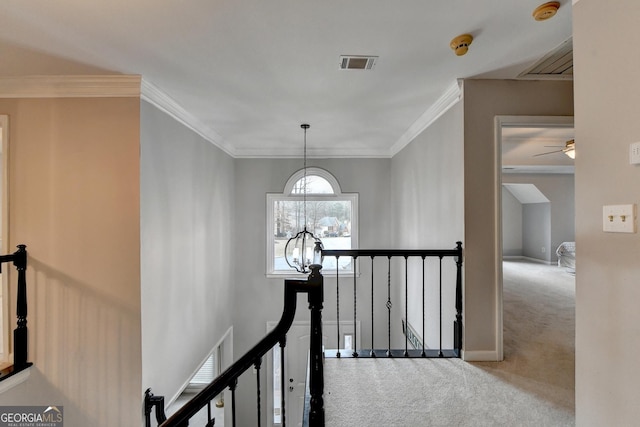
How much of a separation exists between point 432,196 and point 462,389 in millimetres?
1880

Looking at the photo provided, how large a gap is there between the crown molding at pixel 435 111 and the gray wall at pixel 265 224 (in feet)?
3.61

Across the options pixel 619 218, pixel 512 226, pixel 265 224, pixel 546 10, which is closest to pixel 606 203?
pixel 619 218

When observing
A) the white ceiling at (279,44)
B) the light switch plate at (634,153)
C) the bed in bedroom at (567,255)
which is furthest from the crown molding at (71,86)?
the bed in bedroom at (567,255)

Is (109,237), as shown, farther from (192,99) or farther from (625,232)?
(625,232)

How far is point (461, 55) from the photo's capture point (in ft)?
5.97

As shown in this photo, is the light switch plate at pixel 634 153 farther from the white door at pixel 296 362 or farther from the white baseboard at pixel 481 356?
the white door at pixel 296 362

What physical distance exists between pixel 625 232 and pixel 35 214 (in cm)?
395

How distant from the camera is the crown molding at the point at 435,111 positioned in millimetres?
2353

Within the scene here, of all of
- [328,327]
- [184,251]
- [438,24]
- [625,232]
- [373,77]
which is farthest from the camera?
[328,327]

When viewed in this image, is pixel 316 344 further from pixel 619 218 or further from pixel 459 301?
pixel 459 301

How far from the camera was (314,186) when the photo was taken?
5035 millimetres

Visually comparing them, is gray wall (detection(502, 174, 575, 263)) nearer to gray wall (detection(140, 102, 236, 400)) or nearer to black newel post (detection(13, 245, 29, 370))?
gray wall (detection(140, 102, 236, 400))

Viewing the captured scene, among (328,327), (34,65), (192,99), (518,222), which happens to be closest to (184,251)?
(192,99)

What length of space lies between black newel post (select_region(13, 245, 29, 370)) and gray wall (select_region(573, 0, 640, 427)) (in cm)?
394
